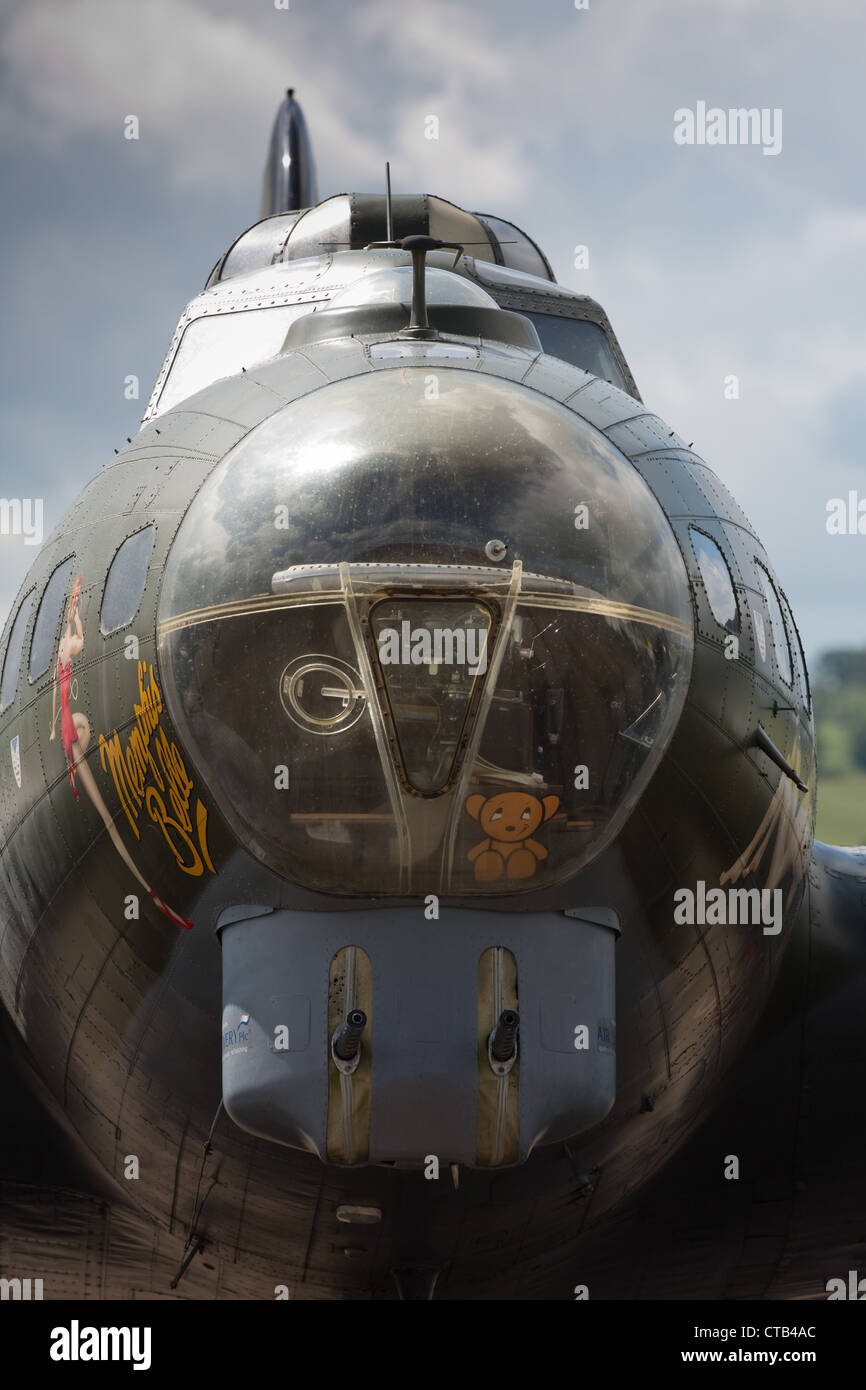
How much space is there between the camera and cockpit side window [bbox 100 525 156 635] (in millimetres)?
5430

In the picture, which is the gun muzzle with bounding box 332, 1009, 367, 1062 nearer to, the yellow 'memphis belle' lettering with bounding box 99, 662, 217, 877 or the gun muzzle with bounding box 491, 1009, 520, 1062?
the gun muzzle with bounding box 491, 1009, 520, 1062

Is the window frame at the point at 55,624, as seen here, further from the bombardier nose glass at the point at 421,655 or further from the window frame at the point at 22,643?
the bombardier nose glass at the point at 421,655

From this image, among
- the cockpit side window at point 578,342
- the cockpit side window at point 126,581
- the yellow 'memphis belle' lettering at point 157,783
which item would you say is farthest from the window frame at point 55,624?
the cockpit side window at point 578,342

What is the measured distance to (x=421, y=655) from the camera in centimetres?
480

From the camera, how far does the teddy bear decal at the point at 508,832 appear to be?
4926 millimetres

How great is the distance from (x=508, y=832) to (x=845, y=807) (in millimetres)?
85805

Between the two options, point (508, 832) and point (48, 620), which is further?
point (48, 620)

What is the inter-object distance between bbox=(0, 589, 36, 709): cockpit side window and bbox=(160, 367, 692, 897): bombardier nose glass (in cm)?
128

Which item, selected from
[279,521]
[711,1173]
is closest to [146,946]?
[279,521]

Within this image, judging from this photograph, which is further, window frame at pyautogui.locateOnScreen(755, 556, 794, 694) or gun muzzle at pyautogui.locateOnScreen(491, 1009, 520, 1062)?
window frame at pyautogui.locateOnScreen(755, 556, 794, 694)

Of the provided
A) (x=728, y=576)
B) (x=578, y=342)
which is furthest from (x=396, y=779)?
(x=578, y=342)

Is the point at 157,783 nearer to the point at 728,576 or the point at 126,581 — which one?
the point at 126,581

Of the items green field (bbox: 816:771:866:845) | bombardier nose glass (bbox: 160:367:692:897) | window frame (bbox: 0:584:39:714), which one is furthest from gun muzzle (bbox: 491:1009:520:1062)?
green field (bbox: 816:771:866:845)
